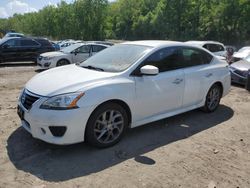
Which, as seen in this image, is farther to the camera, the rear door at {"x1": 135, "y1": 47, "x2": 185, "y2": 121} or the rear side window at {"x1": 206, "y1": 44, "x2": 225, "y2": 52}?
the rear side window at {"x1": 206, "y1": 44, "x2": 225, "y2": 52}

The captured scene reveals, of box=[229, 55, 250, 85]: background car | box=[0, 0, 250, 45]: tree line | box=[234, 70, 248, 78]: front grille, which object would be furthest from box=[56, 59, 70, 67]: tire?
box=[0, 0, 250, 45]: tree line

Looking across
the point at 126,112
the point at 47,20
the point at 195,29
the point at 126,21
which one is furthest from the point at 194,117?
the point at 126,21

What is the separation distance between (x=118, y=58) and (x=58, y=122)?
170 cm

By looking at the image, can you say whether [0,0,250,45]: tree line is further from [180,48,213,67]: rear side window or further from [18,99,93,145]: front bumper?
[18,99,93,145]: front bumper

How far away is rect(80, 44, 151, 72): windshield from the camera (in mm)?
4965

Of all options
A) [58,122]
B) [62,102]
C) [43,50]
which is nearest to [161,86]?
[62,102]

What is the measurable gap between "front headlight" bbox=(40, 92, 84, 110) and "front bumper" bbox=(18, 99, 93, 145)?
0.19 ft

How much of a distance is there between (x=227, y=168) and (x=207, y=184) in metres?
0.59

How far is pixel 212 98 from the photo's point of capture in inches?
256

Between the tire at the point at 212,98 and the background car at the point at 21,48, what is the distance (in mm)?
11664

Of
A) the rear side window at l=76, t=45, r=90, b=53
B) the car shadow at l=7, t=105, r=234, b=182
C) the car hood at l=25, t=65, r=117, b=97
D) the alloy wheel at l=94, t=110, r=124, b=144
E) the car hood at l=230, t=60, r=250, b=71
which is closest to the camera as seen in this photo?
the car shadow at l=7, t=105, r=234, b=182

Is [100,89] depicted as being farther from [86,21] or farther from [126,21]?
[126,21]

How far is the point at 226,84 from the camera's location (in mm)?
6762

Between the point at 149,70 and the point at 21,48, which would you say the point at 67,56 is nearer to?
the point at 21,48
